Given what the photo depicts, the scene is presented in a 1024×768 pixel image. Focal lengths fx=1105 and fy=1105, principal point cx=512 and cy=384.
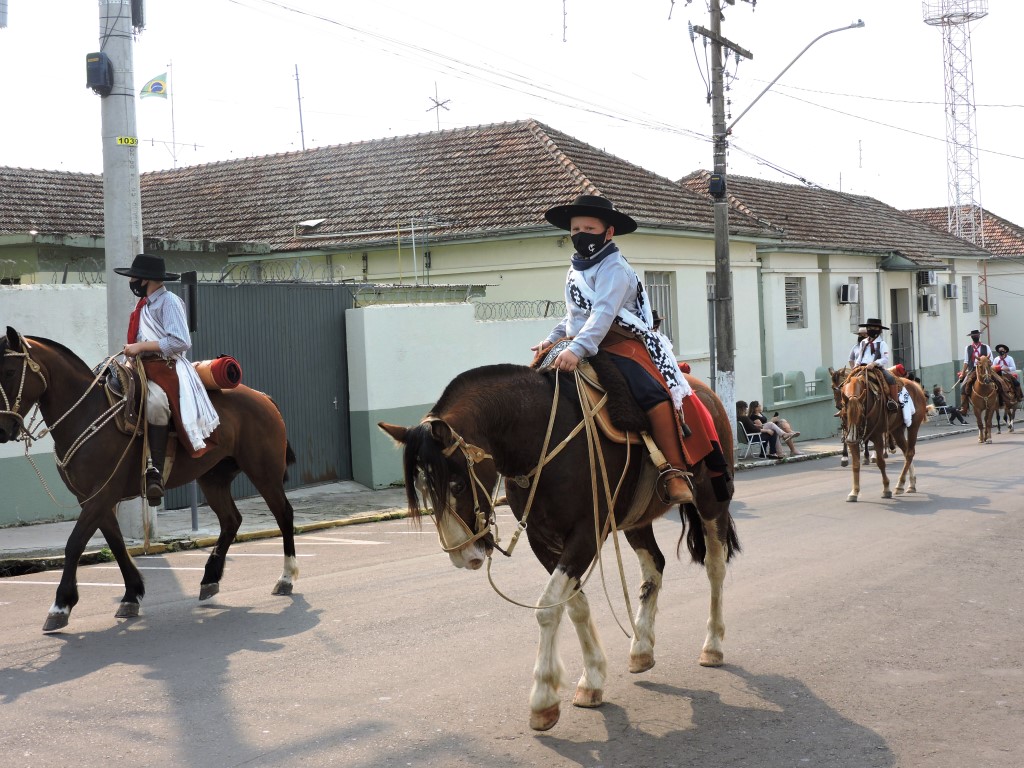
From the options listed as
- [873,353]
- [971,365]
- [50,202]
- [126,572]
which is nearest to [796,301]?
[971,365]

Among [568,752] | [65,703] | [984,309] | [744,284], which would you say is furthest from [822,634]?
[984,309]

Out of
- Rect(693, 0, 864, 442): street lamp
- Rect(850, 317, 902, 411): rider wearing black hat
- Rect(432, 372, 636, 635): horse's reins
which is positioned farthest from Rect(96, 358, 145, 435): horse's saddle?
Rect(693, 0, 864, 442): street lamp

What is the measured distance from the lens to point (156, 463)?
8.71m

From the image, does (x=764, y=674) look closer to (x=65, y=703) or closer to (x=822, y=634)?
(x=822, y=634)

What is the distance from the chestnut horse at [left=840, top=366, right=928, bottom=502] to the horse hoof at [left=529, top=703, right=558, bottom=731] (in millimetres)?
10327

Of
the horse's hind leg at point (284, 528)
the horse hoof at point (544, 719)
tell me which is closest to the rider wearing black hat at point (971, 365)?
the horse's hind leg at point (284, 528)

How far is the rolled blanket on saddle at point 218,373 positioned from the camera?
30.4ft

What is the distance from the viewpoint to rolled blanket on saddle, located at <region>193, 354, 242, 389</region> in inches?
365

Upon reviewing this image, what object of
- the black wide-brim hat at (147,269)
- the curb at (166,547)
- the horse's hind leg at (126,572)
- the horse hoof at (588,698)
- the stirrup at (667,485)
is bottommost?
the curb at (166,547)

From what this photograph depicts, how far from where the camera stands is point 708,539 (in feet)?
23.0

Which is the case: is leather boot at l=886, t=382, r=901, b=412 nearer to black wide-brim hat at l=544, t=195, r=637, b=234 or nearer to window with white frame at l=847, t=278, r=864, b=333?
black wide-brim hat at l=544, t=195, r=637, b=234

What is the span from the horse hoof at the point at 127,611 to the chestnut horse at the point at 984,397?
21418 mm

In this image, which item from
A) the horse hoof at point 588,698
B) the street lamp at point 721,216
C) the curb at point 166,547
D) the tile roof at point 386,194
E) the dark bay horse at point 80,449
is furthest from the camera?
the tile roof at point 386,194

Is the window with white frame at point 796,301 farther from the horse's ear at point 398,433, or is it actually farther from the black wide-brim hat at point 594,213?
the horse's ear at point 398,433
